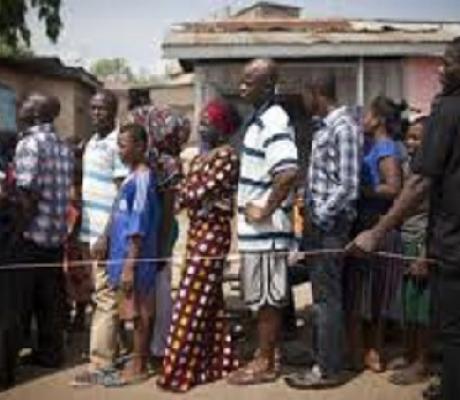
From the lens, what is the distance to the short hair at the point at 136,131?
6156 millimetres

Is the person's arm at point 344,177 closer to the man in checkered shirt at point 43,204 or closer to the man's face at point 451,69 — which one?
the man's face at point 451,69

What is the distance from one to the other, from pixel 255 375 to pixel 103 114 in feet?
6.59

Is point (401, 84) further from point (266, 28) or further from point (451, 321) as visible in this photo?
point (451, 321)

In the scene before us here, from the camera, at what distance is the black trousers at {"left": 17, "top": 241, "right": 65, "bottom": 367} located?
661 centimetres

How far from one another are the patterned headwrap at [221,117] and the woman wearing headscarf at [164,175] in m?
0.48

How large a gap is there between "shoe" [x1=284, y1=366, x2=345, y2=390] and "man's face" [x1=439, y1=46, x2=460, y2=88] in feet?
7.15

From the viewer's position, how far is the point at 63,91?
76.4ft

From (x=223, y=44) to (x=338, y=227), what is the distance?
6.26m

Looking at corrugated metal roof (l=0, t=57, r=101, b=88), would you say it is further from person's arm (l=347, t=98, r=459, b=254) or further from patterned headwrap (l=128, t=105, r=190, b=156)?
person's arm (l=347, t=98, r=459, b=254)

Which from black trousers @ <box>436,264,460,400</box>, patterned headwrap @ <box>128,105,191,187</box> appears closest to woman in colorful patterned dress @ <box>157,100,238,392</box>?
patterned headwrap @ <box>128,105,191,187</box>

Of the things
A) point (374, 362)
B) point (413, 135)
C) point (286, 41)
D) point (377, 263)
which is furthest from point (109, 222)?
point (286, 41)

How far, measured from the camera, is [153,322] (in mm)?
6434

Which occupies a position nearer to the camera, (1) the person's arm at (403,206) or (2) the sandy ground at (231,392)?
(1) the person's arm at (403,206)

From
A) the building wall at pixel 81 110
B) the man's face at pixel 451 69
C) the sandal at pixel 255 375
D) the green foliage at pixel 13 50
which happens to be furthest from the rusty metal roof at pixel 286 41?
the building wall at pixel 81 110
